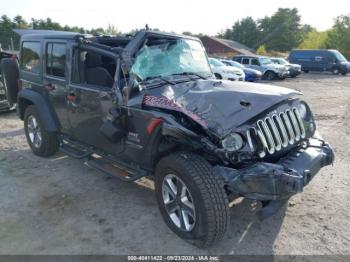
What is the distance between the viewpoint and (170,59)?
15.0ft

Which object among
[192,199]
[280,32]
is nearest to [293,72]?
[192,199]

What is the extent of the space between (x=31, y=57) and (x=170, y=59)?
8.87 ft

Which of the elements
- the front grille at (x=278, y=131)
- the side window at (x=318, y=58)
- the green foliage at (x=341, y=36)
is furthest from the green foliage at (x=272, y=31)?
the front grille at (x=278, y=131)

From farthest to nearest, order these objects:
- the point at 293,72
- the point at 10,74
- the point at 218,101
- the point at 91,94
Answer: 1. the point at 293,72
2. the point at 10,74
3. the point at 91,94
4. the point at 218,101

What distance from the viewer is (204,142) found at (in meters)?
3.33

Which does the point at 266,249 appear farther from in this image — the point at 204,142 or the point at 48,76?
the point at 48,76

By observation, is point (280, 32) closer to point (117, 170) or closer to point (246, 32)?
point (246, 32)

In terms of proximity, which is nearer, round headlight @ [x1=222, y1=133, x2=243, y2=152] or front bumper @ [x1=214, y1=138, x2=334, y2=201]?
front bumper @ [x1=214, y1=138, x2=334, y2=201]

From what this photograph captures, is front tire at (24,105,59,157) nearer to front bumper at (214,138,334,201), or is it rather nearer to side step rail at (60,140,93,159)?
side step rail at (60,140,93,159)

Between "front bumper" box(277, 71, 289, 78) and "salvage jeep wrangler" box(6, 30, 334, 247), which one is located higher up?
"salvage jeep wrangler" box(6, 30, 334, 247)

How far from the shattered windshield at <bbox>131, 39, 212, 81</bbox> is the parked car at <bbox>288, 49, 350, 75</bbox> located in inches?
1119

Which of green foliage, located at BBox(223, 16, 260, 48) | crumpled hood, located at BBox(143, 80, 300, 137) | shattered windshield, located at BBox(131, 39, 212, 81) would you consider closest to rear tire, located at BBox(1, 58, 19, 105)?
shattered windshield, located at BBox(131, 39, 212, 81)

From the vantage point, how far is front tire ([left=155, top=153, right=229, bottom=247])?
315cm

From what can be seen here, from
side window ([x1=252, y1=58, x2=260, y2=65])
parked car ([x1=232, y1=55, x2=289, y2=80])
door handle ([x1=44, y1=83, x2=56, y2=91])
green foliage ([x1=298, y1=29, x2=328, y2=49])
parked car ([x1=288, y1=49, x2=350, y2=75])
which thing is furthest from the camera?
green foliage ([x1=298, y1=29, x2=328, y2=49])
